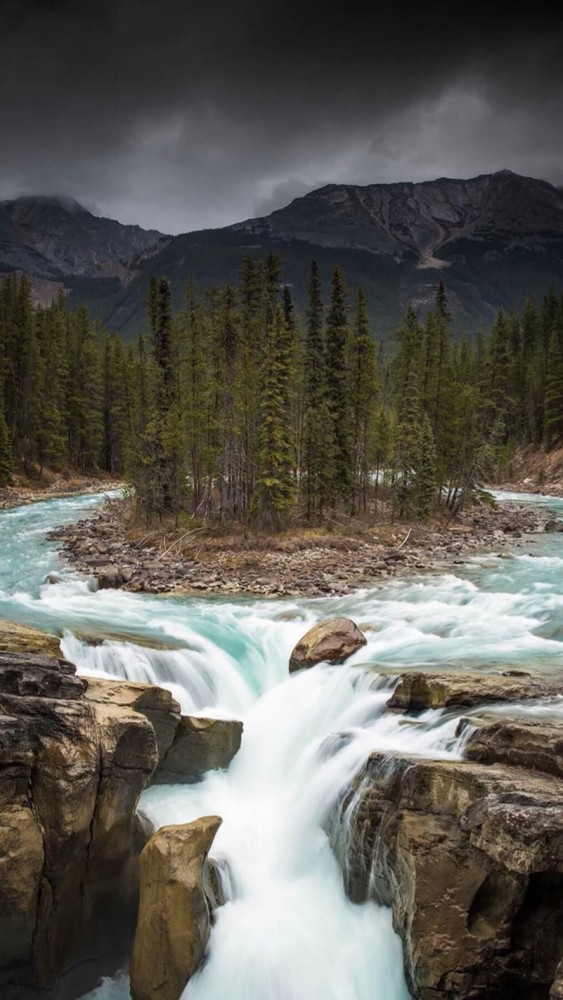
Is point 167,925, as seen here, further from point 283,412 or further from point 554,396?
point 554,396

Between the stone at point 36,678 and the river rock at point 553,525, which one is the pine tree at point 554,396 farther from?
the stone at point 36,678

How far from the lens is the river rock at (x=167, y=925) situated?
8523 mm

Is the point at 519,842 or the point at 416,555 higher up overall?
the point at 519,842

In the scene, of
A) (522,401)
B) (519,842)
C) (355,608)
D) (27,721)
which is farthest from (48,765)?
(522,401)

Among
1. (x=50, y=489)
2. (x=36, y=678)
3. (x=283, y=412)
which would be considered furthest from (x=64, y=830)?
(x=50, y=489)

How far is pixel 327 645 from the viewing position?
16.3m

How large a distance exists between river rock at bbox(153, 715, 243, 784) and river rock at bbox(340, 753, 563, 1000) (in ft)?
16.0

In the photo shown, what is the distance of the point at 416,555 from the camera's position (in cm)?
3189

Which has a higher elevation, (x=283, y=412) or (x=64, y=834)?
(x=283, y=412)

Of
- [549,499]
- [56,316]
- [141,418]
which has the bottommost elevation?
[549,499]

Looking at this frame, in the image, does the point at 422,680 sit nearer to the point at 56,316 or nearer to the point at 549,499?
the point at 549,499

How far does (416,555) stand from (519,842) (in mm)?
24858

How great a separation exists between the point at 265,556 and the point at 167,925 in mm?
21964

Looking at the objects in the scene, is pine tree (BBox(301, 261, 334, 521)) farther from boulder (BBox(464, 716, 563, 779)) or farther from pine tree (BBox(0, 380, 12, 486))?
pine tree (BBox(0, 380, 12, 486))
